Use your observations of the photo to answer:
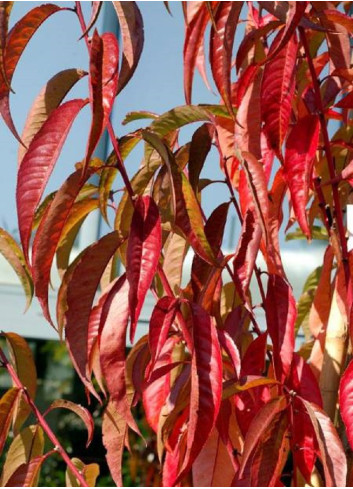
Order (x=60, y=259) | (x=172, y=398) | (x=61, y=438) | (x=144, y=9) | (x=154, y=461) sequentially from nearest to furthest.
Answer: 1. (x=172, y=398)
2. (x=60, y=259)
3. (x=144, y=9)
4. (x=154, y=461)
5. (x=61, y=438)

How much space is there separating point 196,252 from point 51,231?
0.09 metres

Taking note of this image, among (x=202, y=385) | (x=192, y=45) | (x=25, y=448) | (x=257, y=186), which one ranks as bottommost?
(x=25, y=448)

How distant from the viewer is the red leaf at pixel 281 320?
60 cm

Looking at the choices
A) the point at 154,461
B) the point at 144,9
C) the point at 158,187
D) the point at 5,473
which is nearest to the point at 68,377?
the point at 154,461

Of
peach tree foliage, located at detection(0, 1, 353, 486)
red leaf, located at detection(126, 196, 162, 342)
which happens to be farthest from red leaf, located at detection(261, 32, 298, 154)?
red leaf, located at detection(126, 196, 162, 342)

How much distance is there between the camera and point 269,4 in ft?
1.77

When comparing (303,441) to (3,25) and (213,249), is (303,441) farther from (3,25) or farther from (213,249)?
(3,25)

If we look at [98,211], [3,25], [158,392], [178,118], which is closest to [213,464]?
[158,392]

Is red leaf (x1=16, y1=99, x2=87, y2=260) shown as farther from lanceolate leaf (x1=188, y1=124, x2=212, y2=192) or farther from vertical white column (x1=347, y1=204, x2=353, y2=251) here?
vertical white column (x1=347, y1=204, x2=353, y2=251)

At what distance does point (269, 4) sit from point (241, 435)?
37cm

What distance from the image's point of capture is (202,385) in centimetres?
53

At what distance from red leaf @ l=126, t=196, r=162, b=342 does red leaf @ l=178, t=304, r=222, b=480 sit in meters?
0.05

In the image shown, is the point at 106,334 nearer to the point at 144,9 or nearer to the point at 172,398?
the point at 172,398

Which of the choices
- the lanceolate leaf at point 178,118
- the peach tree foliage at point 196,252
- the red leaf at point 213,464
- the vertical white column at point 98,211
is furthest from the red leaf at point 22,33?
the vertical white column at point 98,211
